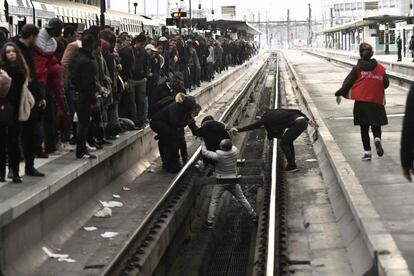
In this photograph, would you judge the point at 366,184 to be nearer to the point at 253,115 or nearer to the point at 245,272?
the point at 245,272

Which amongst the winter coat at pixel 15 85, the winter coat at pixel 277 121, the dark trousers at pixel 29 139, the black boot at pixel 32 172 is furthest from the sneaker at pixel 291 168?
the winter coat at pixel 15 85

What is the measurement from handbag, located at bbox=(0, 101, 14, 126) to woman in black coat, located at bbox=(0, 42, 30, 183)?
0.06 m

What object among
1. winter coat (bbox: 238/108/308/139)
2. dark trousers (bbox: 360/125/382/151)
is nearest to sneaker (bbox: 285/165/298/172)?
winter coat (bbox: 238/108/308/139)

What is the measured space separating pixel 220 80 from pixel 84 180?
22.2 m

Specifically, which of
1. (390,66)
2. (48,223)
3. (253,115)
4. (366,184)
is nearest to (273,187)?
(366,184)

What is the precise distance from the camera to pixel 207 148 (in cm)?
1119

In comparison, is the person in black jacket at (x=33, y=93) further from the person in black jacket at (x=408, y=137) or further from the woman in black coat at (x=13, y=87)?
the person in black jacket at (x=408, y=137)

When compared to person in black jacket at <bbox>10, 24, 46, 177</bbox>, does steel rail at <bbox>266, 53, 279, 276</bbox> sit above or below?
below

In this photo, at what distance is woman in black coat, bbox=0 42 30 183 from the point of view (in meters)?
7.93

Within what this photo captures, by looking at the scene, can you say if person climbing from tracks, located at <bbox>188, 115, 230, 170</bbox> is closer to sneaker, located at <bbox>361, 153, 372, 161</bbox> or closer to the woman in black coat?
sneaker, located at <bbox>361, 153, 372, 161</bbox>

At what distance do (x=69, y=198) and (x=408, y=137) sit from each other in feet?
16.4

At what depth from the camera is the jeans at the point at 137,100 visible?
1377 centimetres

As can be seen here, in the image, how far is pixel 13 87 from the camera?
26.5 feet

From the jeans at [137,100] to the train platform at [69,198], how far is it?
24.0 inches
